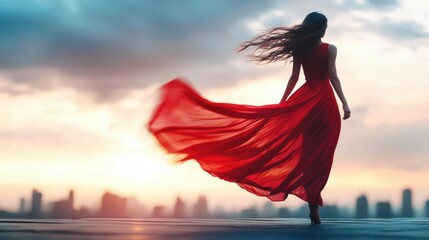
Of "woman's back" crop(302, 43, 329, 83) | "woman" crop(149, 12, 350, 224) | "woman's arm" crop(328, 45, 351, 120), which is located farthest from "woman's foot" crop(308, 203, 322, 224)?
"woman's back" crop(302, 43, 329, 83)

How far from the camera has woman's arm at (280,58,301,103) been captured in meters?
9.02

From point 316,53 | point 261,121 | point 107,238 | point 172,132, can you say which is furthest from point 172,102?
point 107,238

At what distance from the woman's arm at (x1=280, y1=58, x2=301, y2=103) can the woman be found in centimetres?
3

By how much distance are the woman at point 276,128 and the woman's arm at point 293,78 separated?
3cm

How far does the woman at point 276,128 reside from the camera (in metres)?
8.65

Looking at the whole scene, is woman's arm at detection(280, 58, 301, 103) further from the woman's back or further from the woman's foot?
the woman's foot

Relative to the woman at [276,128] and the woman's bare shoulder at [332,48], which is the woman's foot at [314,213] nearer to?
the woman at [276,128]

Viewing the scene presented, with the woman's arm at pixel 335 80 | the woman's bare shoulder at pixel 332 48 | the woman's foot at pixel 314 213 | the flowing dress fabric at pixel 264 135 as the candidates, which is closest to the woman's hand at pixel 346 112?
the woman's arm at pixel 335 80

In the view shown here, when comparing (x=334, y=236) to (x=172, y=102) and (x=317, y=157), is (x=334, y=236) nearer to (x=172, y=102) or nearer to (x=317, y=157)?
(x=317, y=157)

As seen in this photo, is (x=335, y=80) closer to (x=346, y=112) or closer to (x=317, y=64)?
(x=317, y=64)

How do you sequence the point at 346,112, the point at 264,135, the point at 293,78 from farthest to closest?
the point at 293,78 < the point at 264,135 < the point at 346,112

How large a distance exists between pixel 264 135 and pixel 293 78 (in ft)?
3.01

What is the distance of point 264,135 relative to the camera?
885cm

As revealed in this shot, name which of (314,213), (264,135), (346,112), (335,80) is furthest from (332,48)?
(314,213)
